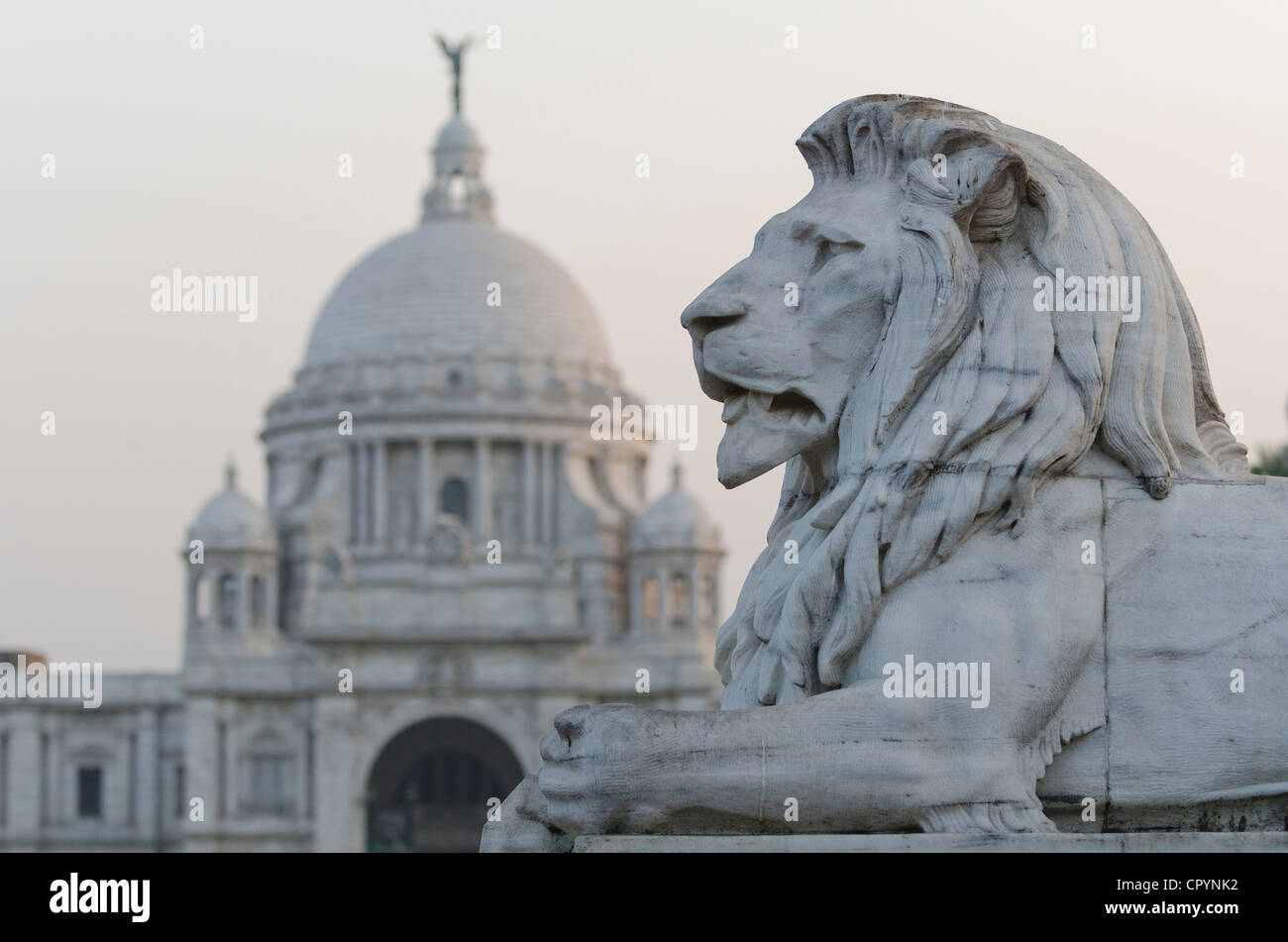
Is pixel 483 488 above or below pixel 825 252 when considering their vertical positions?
above

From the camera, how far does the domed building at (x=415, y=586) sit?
58344 millimetres

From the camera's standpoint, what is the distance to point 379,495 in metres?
68.4

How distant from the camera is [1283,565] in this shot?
5.31 meters

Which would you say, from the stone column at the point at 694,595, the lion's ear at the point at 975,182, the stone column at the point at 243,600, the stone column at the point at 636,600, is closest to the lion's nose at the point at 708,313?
the lion's ear at the point at 975,182

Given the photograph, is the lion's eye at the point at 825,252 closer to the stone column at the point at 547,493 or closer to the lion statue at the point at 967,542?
the lion statue at the point at 967,542

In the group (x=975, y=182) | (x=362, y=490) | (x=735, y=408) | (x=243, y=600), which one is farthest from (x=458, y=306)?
(x=975, y=182)

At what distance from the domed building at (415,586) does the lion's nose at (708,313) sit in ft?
159

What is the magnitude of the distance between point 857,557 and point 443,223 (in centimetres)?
6923

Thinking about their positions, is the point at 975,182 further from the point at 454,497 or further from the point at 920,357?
the point at 454,497

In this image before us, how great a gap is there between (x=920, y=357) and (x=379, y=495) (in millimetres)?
63659

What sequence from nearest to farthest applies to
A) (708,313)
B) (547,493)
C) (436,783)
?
(708,313), (436,783), (547,493)

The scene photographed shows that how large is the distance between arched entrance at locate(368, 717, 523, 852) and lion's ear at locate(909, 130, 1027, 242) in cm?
5253
